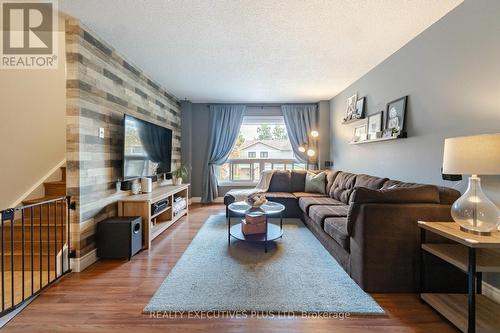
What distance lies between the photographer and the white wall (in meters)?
3.13

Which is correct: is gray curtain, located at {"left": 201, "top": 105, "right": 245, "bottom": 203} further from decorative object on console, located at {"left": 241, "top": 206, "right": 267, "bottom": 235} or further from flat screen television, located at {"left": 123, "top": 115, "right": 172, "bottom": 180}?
decorative object on console, located at {"left": 241, "top": 206, "right": 267, "bottom": 235}

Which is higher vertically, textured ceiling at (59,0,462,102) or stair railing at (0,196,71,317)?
textured ceiling at (59,0,462,102)

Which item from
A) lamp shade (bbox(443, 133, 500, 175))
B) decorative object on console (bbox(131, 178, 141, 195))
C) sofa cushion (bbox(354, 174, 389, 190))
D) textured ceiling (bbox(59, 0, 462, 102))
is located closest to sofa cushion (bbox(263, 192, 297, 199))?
sofa cushion (bbox(354, 174, 389, 190))

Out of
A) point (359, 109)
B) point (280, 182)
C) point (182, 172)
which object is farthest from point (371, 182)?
point (182, 172)

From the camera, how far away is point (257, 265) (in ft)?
8.01

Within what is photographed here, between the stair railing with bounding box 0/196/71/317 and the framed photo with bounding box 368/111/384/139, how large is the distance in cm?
→ 385

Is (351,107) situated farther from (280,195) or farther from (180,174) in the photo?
(180,174)

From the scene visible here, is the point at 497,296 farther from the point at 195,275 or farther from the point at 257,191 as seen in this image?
the point at 257,191

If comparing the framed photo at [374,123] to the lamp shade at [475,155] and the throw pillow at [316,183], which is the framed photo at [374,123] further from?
the lamp shade at [475,155]

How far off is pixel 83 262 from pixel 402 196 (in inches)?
123

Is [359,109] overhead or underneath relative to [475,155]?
overhead

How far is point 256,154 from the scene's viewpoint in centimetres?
603

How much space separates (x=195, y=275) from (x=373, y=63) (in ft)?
11.8

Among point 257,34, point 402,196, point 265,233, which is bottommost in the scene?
point 265,233
